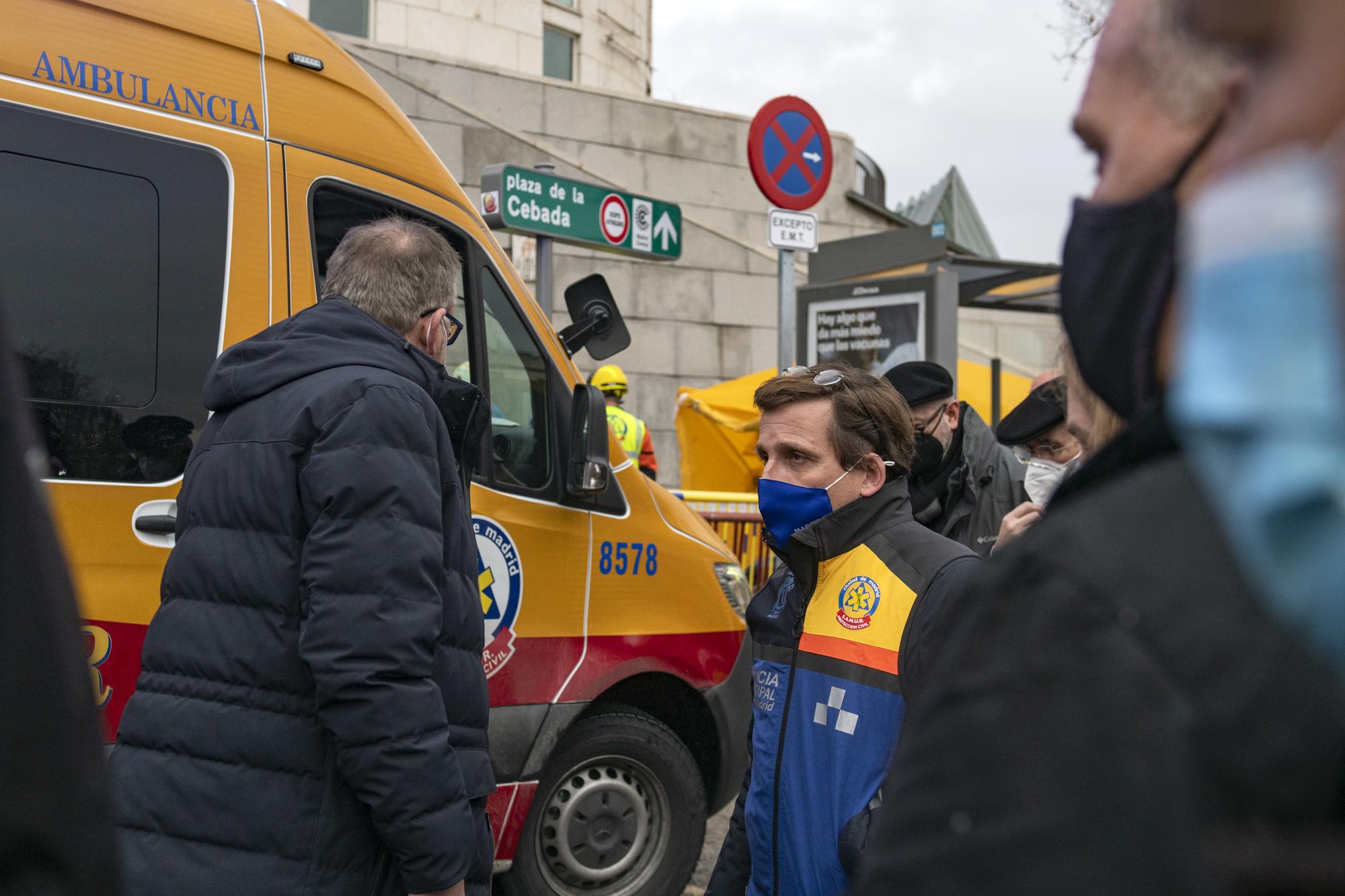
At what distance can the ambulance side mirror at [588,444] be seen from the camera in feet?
13.1

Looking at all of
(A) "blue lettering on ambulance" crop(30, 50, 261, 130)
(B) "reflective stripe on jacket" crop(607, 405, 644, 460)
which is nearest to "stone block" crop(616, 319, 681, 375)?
(B) "reflective stripe on jacket" crop(607, 405, 644, 460)

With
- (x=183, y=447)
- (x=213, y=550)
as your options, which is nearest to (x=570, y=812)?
(x=183, y=447)

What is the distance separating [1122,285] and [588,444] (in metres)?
3.20

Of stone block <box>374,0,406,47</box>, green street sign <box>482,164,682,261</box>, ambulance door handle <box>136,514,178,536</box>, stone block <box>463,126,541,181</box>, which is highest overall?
stone block <box>374,0,406,47</box>

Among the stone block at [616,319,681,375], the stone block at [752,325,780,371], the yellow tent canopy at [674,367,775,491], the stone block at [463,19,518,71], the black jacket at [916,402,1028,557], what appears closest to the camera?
the black jacket at [916,402,1028,557]

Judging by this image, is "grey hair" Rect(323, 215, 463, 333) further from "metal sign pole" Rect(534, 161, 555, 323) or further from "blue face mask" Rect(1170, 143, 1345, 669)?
"metal sign pole" Rect(534, 161, 555, 323)

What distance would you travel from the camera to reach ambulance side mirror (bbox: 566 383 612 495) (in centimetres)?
398

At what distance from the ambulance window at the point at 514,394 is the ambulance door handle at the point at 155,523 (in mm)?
1125

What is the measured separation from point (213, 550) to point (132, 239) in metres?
1.17

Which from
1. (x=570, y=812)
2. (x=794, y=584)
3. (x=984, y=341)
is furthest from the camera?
(x=984, y=341)

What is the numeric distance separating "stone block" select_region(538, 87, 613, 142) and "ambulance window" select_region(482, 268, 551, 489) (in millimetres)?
13505

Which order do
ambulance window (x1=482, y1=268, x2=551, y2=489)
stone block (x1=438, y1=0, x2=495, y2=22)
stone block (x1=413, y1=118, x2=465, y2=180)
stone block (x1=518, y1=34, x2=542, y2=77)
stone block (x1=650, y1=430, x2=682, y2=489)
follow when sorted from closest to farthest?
ambulance window (x1=482, y1=268, x2=551, y2=489), stone block (x1=413, y1=118, x2=465, y2=180), stone block (x1=650, y1=430, x2=682, y2=489), stone block (x1=438, y1=0, x2=495, y2=22), stone block (x1=518, y1=34, x2=542, y2=77)

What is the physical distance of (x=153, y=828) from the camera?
2.25 m

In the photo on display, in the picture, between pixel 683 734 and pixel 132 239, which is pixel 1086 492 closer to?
pixel 132 239
